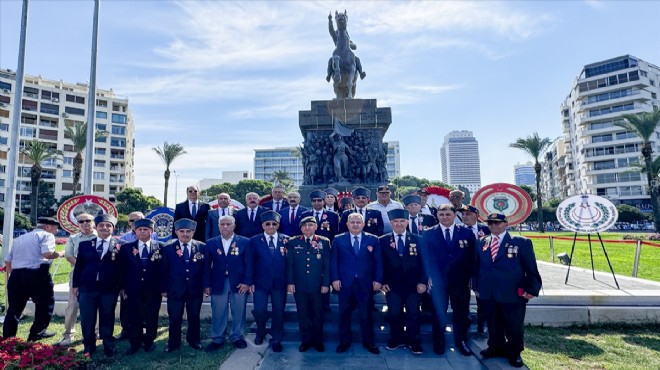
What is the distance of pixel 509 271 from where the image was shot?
17.2ft

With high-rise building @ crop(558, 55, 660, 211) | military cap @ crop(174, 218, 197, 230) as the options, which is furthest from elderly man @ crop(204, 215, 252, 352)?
high-rise building @ crop(558, 55, 660, 211)

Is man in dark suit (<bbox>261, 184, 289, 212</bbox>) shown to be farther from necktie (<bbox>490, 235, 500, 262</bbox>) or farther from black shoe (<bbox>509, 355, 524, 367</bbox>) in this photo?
black shoe (<bbox>509, 355, 524, 367</bbox>)

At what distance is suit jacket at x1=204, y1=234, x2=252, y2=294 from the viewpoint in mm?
6031

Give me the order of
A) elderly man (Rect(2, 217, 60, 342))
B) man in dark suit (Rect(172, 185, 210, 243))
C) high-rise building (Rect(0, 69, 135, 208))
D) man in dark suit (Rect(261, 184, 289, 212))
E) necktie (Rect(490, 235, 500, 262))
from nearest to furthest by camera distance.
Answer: necktie (Rect(490, 235, 500, 262)), elderly man (Rect(2, 217, 60, 342)), man in dark suit (Rect(172, 185, 210, 243)), man in dark suit (Rect(261, 184, 289, 212)), high-rise building (Rect(0, 69, 135, 208))

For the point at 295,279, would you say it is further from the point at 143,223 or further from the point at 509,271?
the point at 509,271

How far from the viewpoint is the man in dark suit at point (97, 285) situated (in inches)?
223

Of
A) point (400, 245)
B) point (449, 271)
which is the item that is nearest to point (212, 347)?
point (400, 245)

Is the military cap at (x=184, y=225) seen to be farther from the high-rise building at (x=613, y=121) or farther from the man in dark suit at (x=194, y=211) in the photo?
the high-rise building at (x=613, y=121)

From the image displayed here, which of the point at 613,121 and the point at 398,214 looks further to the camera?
the point at 613,121

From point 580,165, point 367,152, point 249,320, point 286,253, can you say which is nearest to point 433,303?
A: point 286,253

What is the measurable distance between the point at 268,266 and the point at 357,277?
57.9 inches

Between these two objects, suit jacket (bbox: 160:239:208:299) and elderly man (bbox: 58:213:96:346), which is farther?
elderly man (bbox: 58:213:96:346)

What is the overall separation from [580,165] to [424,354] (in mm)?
83486

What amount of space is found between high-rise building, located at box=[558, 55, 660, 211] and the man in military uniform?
73183mm
